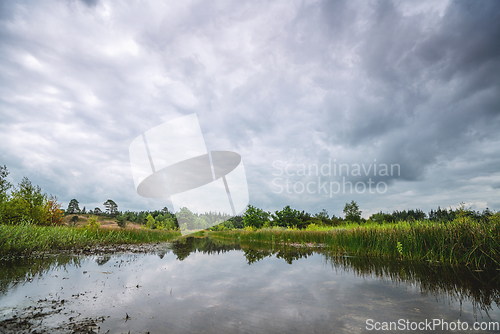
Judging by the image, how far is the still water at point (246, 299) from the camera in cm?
350

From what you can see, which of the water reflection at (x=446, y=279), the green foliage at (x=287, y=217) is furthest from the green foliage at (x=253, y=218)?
the water reflection at (x=446, y=279)

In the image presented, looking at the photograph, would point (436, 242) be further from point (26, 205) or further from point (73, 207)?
point (73, 207)

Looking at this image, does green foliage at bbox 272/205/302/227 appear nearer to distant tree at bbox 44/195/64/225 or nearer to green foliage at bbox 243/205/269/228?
green foliage at bbox 243/205/269/228

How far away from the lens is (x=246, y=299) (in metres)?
4.70

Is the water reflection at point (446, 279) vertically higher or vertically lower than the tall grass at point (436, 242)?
lower

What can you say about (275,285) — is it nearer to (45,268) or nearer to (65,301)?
(65,301)

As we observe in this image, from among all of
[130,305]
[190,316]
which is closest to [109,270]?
[130,305]

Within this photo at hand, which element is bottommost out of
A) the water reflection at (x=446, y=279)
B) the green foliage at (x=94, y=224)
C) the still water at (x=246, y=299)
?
the still water at (x=246, y=299)

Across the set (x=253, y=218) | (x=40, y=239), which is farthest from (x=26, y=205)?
(x=253, y=218)

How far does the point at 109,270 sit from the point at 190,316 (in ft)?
17.7

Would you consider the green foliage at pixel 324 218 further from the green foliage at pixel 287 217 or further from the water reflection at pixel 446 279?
the water reflection at pixel 446 279

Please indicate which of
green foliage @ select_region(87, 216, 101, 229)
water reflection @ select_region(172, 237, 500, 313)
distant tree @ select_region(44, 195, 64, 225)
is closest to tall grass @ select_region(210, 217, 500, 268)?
water reflection @ select_region(172, 237, 500, 313)

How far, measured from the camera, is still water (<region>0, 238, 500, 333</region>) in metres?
3.50

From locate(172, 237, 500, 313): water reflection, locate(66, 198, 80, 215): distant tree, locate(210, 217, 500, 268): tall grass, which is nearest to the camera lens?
locate(172, 237, 500, 313): water reflection
